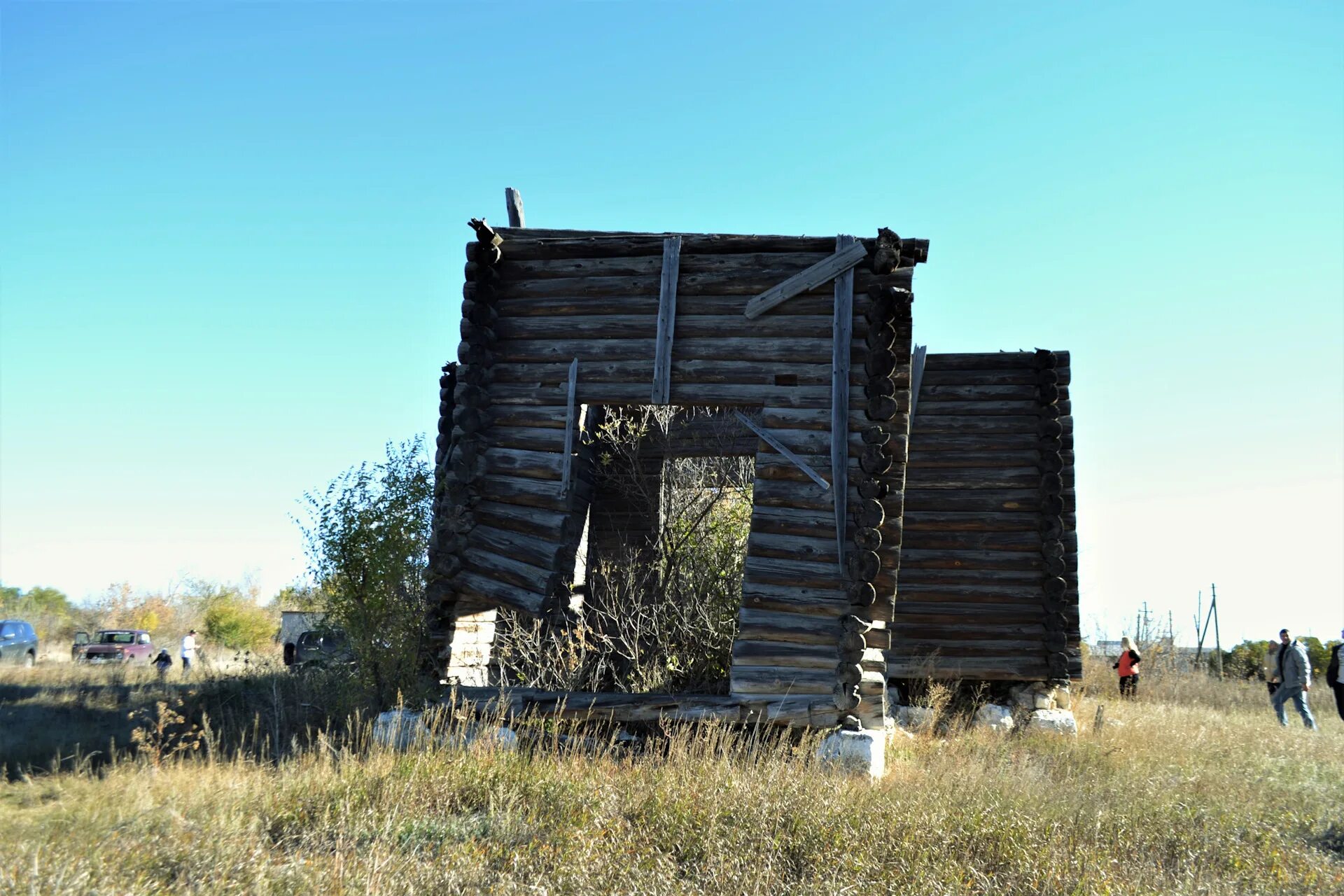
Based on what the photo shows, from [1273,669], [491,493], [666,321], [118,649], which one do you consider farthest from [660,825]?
[118,649]

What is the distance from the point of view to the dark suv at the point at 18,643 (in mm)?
24125

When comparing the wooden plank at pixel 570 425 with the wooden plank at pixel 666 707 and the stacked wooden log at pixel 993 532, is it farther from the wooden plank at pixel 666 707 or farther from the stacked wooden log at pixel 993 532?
the stacked wooden log at pixel 993 532

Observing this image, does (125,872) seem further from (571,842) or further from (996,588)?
(996,588)

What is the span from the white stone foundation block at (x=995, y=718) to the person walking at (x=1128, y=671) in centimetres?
659

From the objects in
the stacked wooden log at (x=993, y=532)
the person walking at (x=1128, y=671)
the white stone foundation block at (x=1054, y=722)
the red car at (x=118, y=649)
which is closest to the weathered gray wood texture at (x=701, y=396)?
the stacked wooden log at (x=993, y=532)

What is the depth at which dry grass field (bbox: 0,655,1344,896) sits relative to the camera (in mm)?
5418

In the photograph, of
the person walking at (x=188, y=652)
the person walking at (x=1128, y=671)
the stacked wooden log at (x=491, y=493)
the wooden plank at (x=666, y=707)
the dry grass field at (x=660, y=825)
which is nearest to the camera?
the dry grass field at (x=660, y=825)

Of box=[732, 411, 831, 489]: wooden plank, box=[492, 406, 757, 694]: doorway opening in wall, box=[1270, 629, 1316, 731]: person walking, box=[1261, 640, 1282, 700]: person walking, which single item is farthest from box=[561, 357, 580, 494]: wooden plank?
box=[1261, 640, 1282, 700]: person walking

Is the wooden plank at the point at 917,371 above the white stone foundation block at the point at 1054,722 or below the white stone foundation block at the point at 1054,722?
above

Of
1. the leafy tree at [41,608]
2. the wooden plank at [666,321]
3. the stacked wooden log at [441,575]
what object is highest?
the wooden plank at [666,321]

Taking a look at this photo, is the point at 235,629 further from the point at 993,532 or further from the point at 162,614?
the point at 993,532

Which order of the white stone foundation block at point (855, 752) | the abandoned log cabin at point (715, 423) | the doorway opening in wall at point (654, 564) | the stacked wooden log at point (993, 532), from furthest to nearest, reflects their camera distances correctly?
the stacked wooden log at point (993, 532) → the doorway opening in wall at point (654, 564) → the abandoned log cabin at point (715, 423) → the white stone foundation block at point (855, 752)

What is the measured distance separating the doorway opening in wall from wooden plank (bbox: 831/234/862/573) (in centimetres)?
195

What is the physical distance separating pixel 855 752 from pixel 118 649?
24.8 m
